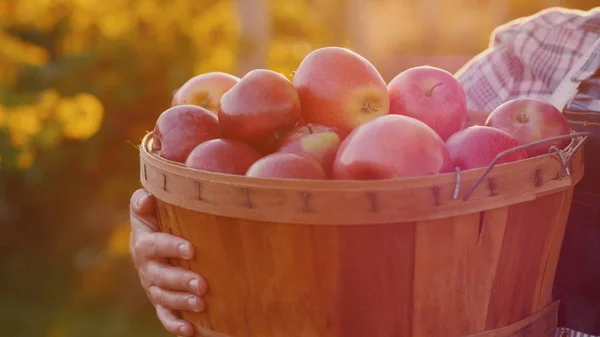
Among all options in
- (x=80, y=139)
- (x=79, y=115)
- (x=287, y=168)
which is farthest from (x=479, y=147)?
(x=80, y=139)

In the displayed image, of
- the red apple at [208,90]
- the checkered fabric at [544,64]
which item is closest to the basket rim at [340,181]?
the red apple at [208,90]

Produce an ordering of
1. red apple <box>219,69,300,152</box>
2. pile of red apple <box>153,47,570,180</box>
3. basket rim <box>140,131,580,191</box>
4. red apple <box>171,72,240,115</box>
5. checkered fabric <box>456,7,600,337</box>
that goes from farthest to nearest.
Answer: checkered fabric <box>456,7,600,337</box>, red apple <box>171,72,240,115</box>, red apple <box>219,69,300,152</box>, pile of red apple <box>153,47,570,180</box>, basket rim <box>140,131,580,191</box>

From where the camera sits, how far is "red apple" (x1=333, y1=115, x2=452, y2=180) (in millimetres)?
1083

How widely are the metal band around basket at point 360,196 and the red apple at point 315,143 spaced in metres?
0.18

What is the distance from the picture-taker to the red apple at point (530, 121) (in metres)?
1.31

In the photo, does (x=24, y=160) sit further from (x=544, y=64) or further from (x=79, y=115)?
(x=544, y=64)

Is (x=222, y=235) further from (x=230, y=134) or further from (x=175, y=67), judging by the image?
(x=175, y=67)

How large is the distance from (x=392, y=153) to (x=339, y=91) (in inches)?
10.6

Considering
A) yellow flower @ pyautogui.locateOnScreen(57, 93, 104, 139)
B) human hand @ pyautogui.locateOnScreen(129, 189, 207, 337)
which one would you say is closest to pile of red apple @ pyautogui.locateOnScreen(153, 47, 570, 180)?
human hand @ pyautogui.locateOnScreen(129, 189, 207, 337)

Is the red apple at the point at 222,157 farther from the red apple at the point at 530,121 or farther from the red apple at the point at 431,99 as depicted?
the red apple at the point at 530,121

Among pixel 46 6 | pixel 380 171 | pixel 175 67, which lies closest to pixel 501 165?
pixel 380 171

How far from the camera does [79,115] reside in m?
3.43

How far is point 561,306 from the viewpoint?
1490 millimetres

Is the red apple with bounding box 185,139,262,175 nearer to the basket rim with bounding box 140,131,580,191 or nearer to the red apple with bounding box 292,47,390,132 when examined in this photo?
the basket rim with bounding box 140,131,580,191
